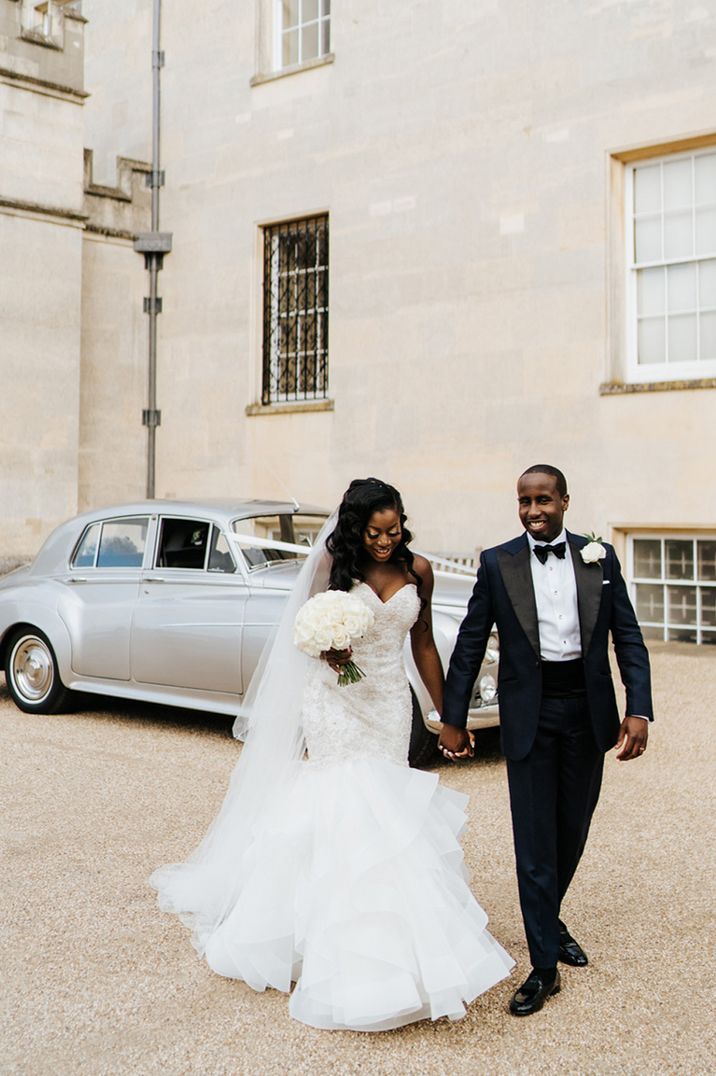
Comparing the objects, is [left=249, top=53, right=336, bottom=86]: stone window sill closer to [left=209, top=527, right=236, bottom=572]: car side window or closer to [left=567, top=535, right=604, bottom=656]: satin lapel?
[left=209, top=527, right=236, bottom=572]: car side window

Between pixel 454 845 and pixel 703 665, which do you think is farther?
pixel 703 665

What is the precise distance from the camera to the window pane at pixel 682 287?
11766mm

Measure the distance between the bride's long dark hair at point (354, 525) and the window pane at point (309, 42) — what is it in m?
12.6

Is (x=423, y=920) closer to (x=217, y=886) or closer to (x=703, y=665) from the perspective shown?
(x=217, y=886)

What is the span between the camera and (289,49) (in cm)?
1521

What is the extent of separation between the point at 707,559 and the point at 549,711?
867cm

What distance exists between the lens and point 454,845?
12.1ft

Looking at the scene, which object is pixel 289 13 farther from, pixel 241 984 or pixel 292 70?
pixel 241 984

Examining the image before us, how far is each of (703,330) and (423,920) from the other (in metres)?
9.52

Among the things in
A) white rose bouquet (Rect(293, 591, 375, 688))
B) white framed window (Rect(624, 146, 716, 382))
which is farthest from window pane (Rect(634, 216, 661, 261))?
white rose bouquet (Rect(293, 591, 375, 688))

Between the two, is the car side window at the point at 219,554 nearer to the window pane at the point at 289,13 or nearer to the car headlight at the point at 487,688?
the car headlight at the point at 487,688

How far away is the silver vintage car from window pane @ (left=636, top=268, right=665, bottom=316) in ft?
16.6

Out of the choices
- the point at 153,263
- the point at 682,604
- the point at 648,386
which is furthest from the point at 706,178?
the point at 153,263

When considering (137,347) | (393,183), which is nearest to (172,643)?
(393,183)
